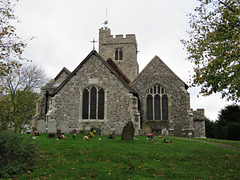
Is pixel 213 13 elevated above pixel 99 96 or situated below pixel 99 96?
above

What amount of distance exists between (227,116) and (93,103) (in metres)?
19.1

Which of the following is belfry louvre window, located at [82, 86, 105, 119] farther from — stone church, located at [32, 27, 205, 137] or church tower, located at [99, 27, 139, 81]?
church tower, located at [99, 27, 139, 81]

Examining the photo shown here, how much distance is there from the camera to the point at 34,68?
3628 centimetres

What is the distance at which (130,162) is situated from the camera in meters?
11.2

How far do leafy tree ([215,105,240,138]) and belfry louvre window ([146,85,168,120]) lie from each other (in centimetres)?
954

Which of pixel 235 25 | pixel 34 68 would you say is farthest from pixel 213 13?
pixel 34 68

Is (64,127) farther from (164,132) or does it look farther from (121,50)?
(121,50)

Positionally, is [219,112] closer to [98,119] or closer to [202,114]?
[202,114]

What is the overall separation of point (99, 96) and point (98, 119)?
2028 millimetres

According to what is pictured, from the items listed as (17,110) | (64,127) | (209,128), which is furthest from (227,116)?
(17,110)

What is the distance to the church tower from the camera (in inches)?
1655

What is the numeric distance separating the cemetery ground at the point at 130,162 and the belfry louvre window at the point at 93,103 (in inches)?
298

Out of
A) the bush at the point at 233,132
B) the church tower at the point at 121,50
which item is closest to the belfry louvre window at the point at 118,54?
the church tower at the point at 121,50

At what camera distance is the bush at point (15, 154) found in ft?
32.9
